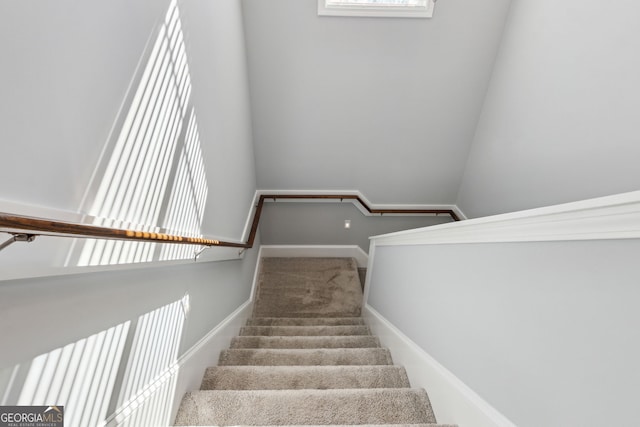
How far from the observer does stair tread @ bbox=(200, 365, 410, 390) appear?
1630 millimetres

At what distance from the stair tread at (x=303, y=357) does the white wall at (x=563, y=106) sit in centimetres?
178

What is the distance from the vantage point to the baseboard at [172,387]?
99cm

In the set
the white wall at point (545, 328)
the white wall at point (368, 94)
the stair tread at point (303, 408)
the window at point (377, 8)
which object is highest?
the window at point (377, 8)

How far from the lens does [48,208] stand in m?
0.63

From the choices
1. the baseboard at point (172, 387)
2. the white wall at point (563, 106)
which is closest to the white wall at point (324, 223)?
the white wall at point (563, 106)

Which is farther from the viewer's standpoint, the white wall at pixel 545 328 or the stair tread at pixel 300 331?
the stair tread at pixel 300 331

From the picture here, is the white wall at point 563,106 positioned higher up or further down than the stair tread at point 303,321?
higher up

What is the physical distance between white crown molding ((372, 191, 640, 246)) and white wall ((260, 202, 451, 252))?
2728 mm

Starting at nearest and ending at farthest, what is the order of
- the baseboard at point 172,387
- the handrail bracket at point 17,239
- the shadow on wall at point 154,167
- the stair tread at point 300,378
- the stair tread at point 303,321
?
the handrail bracket at point 17,239
the shadow on wall at point 154,167
the baseboard at point 172,387
the stair tread at point 300,378
the stair tread at point 303,321

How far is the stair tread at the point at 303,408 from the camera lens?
1.33 meters

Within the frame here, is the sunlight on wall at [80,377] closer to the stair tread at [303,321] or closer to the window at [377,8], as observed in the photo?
the stair tread at [303,321]

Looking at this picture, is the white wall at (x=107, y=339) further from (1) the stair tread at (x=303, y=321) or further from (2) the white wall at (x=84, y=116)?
(1) the stair tread at (x=303, y=321)

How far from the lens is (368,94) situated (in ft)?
9.83

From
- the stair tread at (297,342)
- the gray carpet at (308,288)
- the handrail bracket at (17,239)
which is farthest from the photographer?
the gray carpet at (308,288)
